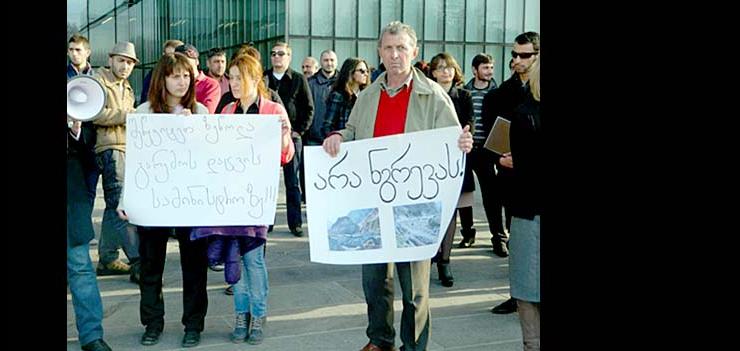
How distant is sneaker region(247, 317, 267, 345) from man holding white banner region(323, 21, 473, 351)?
913 millimetres

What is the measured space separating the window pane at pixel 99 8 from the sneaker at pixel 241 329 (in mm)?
34702

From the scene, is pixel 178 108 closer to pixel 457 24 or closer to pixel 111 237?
pixel 111 237

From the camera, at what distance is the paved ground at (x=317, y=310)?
17.3 ft

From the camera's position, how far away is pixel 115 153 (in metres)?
6.75

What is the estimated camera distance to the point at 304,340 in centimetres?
530

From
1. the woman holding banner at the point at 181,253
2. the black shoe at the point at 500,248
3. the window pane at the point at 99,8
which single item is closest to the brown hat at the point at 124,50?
the woman holding banner at the point at 181,253

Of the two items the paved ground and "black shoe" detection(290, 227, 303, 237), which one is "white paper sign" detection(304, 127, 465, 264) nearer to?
the paved ground

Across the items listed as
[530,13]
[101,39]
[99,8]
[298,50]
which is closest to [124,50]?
[298,50]

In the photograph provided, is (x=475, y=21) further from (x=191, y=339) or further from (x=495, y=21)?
(x=191, y=339)

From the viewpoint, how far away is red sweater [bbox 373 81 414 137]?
4.51 meters

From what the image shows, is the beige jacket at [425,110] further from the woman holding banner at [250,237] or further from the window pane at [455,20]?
the window pane at [455,20]

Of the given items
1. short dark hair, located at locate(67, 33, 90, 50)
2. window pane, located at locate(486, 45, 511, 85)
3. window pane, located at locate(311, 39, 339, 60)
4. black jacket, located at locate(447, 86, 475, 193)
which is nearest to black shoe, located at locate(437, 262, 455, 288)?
black jacket, located at locate(447, 86, 475, 193)
